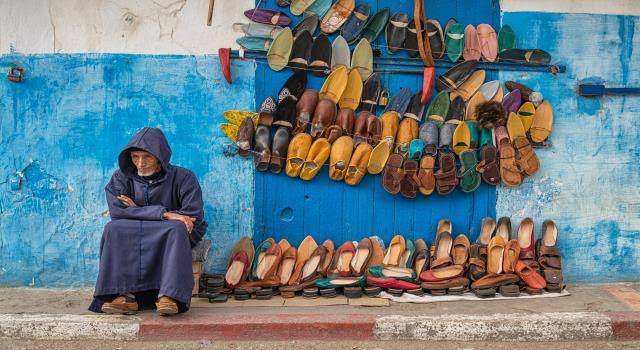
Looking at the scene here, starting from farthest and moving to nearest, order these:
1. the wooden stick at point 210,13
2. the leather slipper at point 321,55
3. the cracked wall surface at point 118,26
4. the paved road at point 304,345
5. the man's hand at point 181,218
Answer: the leather slipper at point 321,55
the cracked wall surface at point 118,26
the wooden stick at point 210,13
the man's hand at point 181,218
the paved road at point 304,345

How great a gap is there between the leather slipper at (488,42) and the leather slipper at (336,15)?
105 centimetres

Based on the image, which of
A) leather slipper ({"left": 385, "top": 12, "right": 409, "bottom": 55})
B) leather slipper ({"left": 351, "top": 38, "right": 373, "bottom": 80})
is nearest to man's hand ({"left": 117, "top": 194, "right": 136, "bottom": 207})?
leather slipper ({"left": 351, "top": 38, "right": 373, "bottom": 80})

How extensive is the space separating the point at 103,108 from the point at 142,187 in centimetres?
94

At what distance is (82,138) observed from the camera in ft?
15.7

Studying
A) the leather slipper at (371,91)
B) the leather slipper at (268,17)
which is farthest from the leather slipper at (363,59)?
the leather slipper at (268,17)

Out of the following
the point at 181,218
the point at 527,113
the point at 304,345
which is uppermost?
the point at 527,113

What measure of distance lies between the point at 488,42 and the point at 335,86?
4.17ft

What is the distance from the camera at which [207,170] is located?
4.83 metres

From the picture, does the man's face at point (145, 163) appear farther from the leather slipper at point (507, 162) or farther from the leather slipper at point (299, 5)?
the leather slipper at point (507, 162)

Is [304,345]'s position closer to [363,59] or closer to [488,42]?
[363,59]

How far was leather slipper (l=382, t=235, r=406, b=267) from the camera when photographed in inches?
188

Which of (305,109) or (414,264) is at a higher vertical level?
(305,109)

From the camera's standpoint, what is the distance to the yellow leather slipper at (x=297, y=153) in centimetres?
477

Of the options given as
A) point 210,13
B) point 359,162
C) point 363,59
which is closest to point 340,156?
point 359,162
